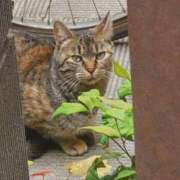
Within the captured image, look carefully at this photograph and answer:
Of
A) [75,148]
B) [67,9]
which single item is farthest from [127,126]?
[67,9]

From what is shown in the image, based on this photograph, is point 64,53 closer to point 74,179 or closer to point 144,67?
point 74,179

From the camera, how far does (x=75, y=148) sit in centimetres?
368

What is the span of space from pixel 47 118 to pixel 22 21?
3.57 ft

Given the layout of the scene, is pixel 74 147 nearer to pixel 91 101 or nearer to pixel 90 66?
pixel 90 66

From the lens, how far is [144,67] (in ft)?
4.41

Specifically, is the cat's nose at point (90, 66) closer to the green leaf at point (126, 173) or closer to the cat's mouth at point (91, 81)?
the cat's mouth at point (91, 81)

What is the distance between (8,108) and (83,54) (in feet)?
5.36

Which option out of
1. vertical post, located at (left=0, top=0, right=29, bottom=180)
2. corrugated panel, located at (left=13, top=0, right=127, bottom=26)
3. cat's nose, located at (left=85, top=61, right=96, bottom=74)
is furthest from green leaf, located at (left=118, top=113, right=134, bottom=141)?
A: corrugated panel, located at (left=13, top=0, right=127, bottom=26)

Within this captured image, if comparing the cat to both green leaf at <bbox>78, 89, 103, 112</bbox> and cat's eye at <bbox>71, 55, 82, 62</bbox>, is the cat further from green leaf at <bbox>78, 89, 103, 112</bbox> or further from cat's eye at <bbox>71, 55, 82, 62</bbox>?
green leaf at <bbox>78, 89, 103, 112</bbox>

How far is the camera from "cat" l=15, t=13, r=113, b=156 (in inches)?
137

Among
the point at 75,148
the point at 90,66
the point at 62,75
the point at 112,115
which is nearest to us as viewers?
the point at 112,115

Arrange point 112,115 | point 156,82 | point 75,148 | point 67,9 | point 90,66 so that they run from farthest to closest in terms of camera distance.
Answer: point 67,9
point 75,148
point 90,66
point 112,115
point 156,82

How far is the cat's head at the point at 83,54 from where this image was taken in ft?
11.4

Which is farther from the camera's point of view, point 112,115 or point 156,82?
point 112,115
